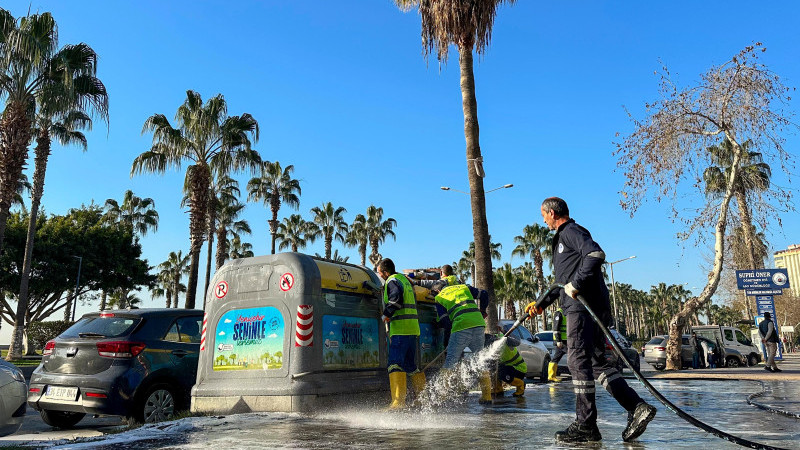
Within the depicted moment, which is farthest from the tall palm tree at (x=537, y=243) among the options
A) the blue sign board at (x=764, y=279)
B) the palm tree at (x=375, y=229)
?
the blue sign board at (x=764, y=279)

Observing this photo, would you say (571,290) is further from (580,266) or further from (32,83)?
(32,83)

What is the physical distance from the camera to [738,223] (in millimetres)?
18625

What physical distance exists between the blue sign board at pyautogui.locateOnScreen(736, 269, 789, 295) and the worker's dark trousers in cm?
2182

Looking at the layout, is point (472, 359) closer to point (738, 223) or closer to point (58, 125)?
point (738, 223)

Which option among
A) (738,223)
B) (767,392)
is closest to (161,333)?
(767,392)

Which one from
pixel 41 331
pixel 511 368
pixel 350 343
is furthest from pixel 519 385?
pixel 41 331

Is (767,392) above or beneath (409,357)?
beneath

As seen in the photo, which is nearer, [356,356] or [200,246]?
[356,356]

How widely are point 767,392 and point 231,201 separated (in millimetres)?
41218

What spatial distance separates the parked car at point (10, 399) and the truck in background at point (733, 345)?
2648 centimetres

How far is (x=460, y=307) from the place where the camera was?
7.64 metres

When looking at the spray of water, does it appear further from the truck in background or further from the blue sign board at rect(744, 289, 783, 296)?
→ the truck in background

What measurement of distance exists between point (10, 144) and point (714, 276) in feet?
79.2

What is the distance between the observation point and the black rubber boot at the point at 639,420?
4.36 meters
